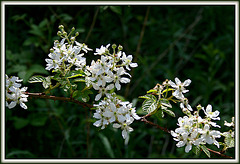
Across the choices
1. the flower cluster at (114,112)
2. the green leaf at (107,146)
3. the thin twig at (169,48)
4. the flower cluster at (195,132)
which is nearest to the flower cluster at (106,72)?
the flower cluster at (114,112)

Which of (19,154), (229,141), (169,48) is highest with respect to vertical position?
(169,48)

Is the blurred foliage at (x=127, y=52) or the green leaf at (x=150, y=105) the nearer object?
the green leaf at (x=150, y=105)

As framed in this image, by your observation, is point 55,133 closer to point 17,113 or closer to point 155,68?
point 17,113

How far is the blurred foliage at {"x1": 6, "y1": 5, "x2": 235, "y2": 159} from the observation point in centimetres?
262

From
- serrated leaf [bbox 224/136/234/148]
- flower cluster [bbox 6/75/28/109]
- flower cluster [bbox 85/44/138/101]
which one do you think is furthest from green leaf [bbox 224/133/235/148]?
flower cluster [bbox 6/75/28/109]

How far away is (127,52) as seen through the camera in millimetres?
2195

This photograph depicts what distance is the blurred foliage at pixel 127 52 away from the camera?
8.59ft

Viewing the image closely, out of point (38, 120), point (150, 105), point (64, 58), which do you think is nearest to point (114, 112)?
point (150, 105)

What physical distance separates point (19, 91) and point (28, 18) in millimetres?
1778

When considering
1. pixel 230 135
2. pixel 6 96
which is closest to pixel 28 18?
pixel 6 96

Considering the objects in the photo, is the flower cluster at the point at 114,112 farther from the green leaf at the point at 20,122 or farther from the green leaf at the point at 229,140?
the green leaf at the point at 20,122

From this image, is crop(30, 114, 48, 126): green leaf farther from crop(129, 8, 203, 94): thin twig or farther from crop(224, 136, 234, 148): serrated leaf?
crop(224, 136, 234, 148): serrated leaf

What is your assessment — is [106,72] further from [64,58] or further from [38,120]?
[38,120]

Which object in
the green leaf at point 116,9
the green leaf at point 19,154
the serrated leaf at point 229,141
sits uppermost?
→ the green leaf at point 116,9
